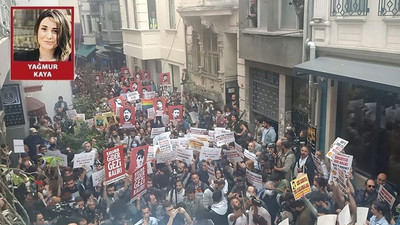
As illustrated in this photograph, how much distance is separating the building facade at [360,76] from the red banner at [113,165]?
8.03 feet

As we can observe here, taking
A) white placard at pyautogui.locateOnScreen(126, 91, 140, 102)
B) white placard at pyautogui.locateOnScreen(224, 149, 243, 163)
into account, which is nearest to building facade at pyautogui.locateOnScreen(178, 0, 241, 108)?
white placard at pyautogui.locateOnScreen(126, 91, 140, 102)

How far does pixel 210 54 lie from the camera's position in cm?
690

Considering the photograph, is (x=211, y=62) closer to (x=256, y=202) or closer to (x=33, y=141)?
(x=33, y=141)

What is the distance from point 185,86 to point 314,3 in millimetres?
2621

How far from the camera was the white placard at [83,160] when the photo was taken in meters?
4.65

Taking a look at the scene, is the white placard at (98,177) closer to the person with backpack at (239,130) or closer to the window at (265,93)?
the person with backpack at (239,130)

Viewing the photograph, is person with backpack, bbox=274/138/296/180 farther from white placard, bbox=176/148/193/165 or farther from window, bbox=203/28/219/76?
window, bbox=203/28/219/76

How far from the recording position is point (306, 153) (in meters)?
4.49

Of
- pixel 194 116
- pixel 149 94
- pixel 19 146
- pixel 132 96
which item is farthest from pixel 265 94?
pixel 19 146

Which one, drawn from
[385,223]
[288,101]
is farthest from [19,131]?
[385,223]

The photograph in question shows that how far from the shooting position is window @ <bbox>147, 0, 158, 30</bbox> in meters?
6.95

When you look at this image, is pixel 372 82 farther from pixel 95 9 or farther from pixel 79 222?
pixel 95 9

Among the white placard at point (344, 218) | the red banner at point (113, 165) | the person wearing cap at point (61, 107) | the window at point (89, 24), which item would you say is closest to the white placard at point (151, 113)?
the person wearing cap at point (61, 107)

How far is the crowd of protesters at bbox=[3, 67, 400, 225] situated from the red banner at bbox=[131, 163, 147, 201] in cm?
5
